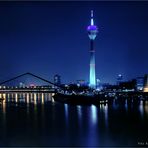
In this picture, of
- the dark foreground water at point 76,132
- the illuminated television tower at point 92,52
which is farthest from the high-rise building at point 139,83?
the dark foreground water at point 76,132

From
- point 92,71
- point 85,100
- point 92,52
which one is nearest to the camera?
point 85,100

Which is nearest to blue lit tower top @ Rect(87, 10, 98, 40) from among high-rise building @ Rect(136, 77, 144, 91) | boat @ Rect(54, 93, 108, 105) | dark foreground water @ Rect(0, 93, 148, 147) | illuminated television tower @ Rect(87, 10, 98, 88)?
illuminated television tower @ Rect(87, 10, 98, 88)

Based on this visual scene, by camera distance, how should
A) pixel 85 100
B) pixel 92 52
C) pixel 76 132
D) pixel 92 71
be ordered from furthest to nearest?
pixel 92 52, pixel 92 71, pixel 85 100, pixel 76 132

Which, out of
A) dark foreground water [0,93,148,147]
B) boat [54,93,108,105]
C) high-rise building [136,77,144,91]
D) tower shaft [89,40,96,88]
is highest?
tower shaft [89,40,96,88]

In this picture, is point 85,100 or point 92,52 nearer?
point 85,100

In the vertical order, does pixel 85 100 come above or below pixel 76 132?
above

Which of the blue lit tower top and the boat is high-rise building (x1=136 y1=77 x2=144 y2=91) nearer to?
the blue lit tower top

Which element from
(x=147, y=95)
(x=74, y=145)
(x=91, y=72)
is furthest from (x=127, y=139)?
(x=91, y=72)

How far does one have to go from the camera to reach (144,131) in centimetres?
1230

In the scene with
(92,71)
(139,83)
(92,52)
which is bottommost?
(139,83)

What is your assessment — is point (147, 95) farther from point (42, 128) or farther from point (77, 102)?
point (42, 128)

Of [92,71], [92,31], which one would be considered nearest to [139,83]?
[92,71]

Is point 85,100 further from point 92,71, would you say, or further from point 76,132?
point 76,132

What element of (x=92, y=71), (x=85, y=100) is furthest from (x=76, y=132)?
(x=92, y=71)
